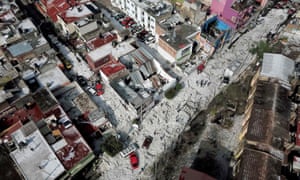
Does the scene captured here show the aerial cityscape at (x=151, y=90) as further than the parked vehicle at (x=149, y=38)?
No

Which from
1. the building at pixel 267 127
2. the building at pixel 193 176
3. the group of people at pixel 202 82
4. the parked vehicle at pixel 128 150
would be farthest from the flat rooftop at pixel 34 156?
the group of people at pixel 202 82

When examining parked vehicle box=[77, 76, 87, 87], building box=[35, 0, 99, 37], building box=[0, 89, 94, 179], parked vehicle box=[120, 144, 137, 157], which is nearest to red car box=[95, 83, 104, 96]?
parked vehicle box=[77, 76, 87, 87]

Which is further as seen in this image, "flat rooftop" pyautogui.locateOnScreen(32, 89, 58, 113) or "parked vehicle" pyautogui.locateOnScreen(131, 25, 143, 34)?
"parked vehicle" pyautogui.locateOnScreen(131, 25, 143, 34)

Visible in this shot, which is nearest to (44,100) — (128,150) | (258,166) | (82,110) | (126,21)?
(82,110)

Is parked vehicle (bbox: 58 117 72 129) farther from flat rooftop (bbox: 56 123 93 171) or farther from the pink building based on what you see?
the pink building

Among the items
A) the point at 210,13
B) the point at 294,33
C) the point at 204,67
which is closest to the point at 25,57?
the point at 204,67

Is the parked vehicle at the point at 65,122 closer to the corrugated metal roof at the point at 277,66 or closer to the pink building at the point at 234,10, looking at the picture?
the corrugated metal roof at the point at 277,66
